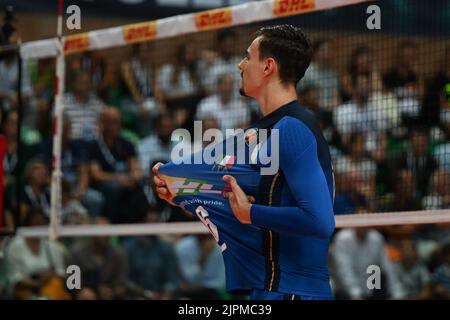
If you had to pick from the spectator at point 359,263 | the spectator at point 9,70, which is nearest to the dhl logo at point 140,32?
the spectator at point 9,70

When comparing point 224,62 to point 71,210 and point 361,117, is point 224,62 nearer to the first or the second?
point 361,117

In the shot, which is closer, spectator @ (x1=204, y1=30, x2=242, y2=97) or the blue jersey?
the blue jersey

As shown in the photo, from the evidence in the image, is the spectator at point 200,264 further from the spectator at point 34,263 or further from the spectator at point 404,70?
the spectator at point 404,70

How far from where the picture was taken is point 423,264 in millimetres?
10242

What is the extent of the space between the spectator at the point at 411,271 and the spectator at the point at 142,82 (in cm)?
319

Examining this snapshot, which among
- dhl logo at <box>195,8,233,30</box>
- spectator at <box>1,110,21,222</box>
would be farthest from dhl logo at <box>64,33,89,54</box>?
dhl logo at <box>195,8,233,30</box>

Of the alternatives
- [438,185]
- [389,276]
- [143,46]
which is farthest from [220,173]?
[143,46]

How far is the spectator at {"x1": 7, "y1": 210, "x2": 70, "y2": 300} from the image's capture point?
8.79 m

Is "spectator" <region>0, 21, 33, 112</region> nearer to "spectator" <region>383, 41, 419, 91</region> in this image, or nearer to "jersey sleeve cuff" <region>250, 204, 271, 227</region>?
"spectator" <region>383, 41, 419, 91</region>

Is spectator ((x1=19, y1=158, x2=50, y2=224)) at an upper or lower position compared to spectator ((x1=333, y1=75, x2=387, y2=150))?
lower

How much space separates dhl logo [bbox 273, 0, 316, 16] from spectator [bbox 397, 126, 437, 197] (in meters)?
2.36
